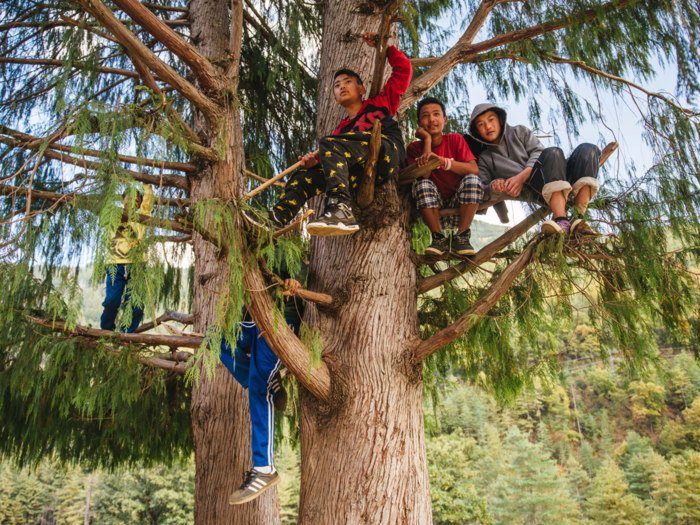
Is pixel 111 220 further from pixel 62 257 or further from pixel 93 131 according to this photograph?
pixel 62 257

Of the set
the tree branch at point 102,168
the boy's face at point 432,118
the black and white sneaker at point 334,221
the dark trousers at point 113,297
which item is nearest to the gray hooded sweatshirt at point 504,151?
the boy's face at point 432,118

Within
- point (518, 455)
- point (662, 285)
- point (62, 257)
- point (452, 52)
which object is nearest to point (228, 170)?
point (452, 52)

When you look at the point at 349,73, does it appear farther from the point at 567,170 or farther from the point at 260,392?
the point at 260,392

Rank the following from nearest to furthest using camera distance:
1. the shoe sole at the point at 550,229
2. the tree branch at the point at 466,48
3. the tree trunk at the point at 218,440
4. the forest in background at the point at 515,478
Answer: the shoe sole at the point at 550,229 < the tree branch at the point at 466,48 < the tree trunk at the point at 218,440 < the forest in background at the point at 515,478

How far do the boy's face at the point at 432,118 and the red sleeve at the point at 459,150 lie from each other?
11 centimetres

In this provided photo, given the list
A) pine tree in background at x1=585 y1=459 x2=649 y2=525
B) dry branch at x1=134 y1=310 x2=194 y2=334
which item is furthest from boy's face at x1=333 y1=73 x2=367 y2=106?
pine tree in background at x1=585 y1=459 x2=649 y2=525

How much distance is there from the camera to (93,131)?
5.14ft

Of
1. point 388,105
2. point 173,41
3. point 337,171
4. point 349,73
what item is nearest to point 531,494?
point 388,105

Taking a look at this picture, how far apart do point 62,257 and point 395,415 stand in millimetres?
2837

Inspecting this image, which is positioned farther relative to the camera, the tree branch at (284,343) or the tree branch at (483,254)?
the tree branch at (483,254)

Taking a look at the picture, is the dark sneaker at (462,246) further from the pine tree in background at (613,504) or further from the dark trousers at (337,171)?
the pine tree in background at (613,504)

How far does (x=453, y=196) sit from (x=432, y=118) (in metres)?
0.51

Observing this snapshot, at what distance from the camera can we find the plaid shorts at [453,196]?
2518 millimetres

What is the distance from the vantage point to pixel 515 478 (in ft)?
98.3
